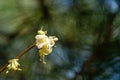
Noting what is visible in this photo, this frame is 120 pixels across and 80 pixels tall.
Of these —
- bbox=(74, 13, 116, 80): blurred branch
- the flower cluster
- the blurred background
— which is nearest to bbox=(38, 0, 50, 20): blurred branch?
the blurred background

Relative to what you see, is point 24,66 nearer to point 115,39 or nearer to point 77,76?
point 77,76

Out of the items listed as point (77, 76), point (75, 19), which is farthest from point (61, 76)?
point (75, 19)

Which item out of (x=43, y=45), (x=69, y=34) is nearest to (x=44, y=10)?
(x=69, y=34)

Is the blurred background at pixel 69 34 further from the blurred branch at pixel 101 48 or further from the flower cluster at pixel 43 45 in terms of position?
the flower cluster at pixel 43 45

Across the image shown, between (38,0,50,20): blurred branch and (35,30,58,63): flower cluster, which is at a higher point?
Answer: (38,0,50,20): blurred branch

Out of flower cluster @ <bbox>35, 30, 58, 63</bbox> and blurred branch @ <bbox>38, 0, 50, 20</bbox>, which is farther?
blurred branch @ <bbox>38, 0, 50, 20</bbox>

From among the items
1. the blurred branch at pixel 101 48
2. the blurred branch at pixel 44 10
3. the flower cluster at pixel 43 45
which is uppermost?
the blurred branch at pixel 44 10

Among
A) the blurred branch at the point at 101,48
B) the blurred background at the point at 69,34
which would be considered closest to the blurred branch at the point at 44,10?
the blurred background at the point at 69,34

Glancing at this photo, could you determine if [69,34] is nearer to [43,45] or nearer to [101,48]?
[101,48]

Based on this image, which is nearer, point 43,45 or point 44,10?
point 43,45

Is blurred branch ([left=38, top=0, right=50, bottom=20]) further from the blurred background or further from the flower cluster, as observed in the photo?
the flower cluster
